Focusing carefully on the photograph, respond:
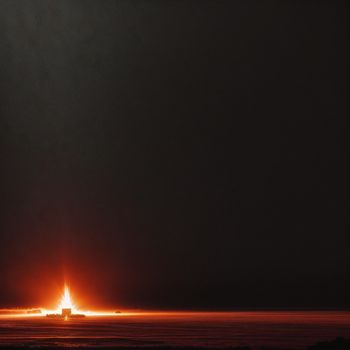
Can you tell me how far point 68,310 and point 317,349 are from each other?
12203cm

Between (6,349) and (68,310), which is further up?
(68,310)

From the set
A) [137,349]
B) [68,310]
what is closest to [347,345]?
[137,349]

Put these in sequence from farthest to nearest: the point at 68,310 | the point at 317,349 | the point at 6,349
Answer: the point at 68,310 < the point at 6,349 < the point at 317,349

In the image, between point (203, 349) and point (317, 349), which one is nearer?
point (317, 349)

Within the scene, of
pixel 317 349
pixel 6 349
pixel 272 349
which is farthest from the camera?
pixel 272 349

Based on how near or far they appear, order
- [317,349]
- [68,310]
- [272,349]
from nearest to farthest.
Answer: [317,349] < [272,349] < [68,310]

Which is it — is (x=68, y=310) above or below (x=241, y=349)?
above

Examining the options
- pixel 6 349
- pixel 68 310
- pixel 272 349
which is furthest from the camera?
pixel 68 310

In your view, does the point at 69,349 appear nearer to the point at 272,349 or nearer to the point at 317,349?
the point at 272,349

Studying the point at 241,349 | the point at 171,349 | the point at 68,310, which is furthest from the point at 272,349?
the point at 68,310

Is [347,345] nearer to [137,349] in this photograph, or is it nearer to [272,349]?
[272,349]

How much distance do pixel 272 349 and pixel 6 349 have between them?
15.9 metres

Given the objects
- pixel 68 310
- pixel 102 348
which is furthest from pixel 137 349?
pixel 68 310

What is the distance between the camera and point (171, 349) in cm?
4678
